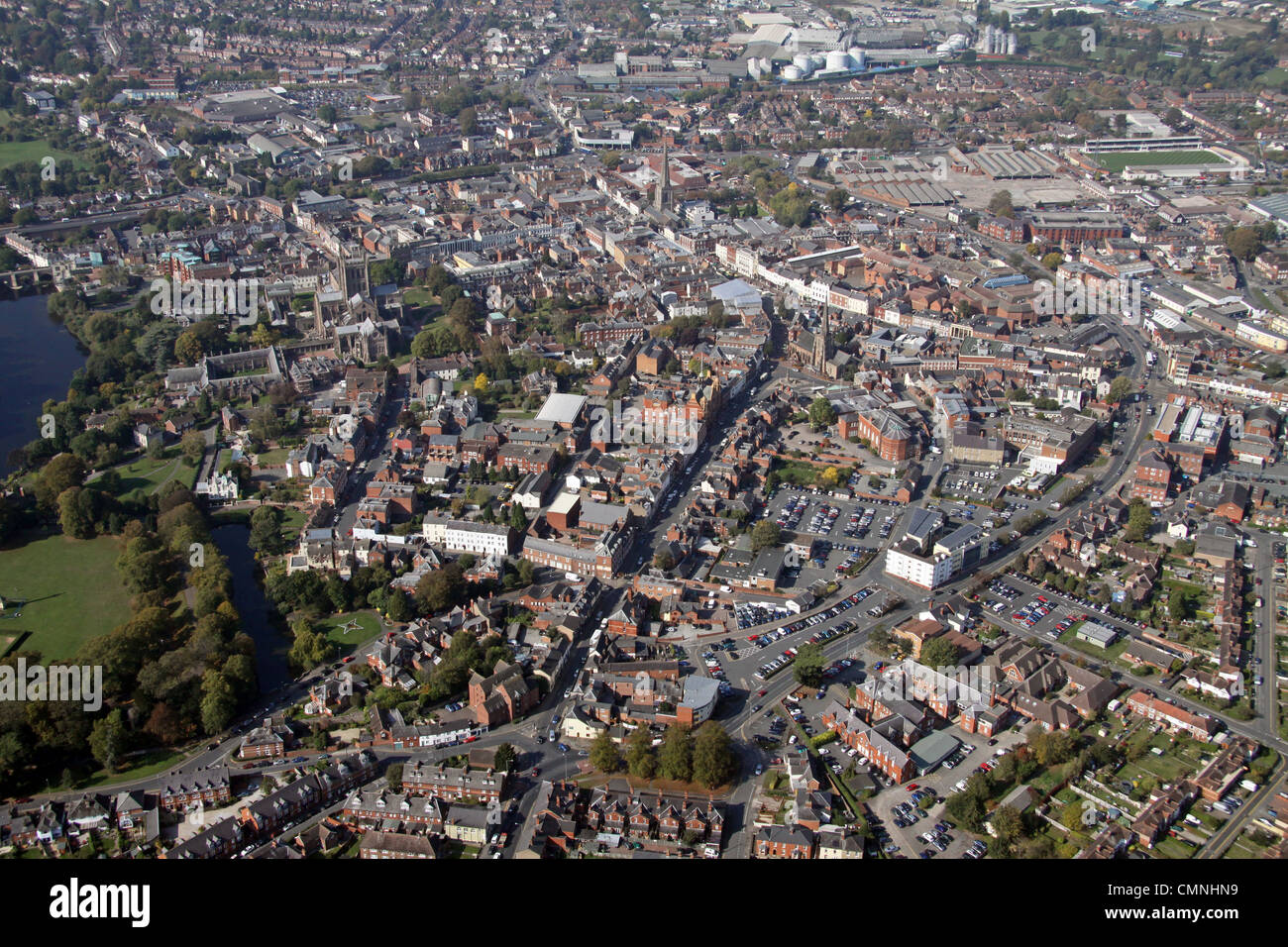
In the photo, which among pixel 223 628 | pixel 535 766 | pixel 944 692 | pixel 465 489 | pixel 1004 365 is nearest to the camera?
pixel 535 766

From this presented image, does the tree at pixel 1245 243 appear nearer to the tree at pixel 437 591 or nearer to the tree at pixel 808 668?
the tree at pixel 808 668

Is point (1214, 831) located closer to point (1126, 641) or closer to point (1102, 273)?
point (1126, 641)

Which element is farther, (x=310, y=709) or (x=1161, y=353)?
(x=1161, y=353)

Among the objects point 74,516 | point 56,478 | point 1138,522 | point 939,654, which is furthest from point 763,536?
point 56,478

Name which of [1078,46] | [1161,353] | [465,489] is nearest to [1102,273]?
[1161,353]

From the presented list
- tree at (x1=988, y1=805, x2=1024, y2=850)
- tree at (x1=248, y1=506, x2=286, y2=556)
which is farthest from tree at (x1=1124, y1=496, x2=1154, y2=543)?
tree at (x1=248, y1=506, x2=286, y2=556)

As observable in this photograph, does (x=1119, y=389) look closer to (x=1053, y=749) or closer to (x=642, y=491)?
(x=642, y=491)
